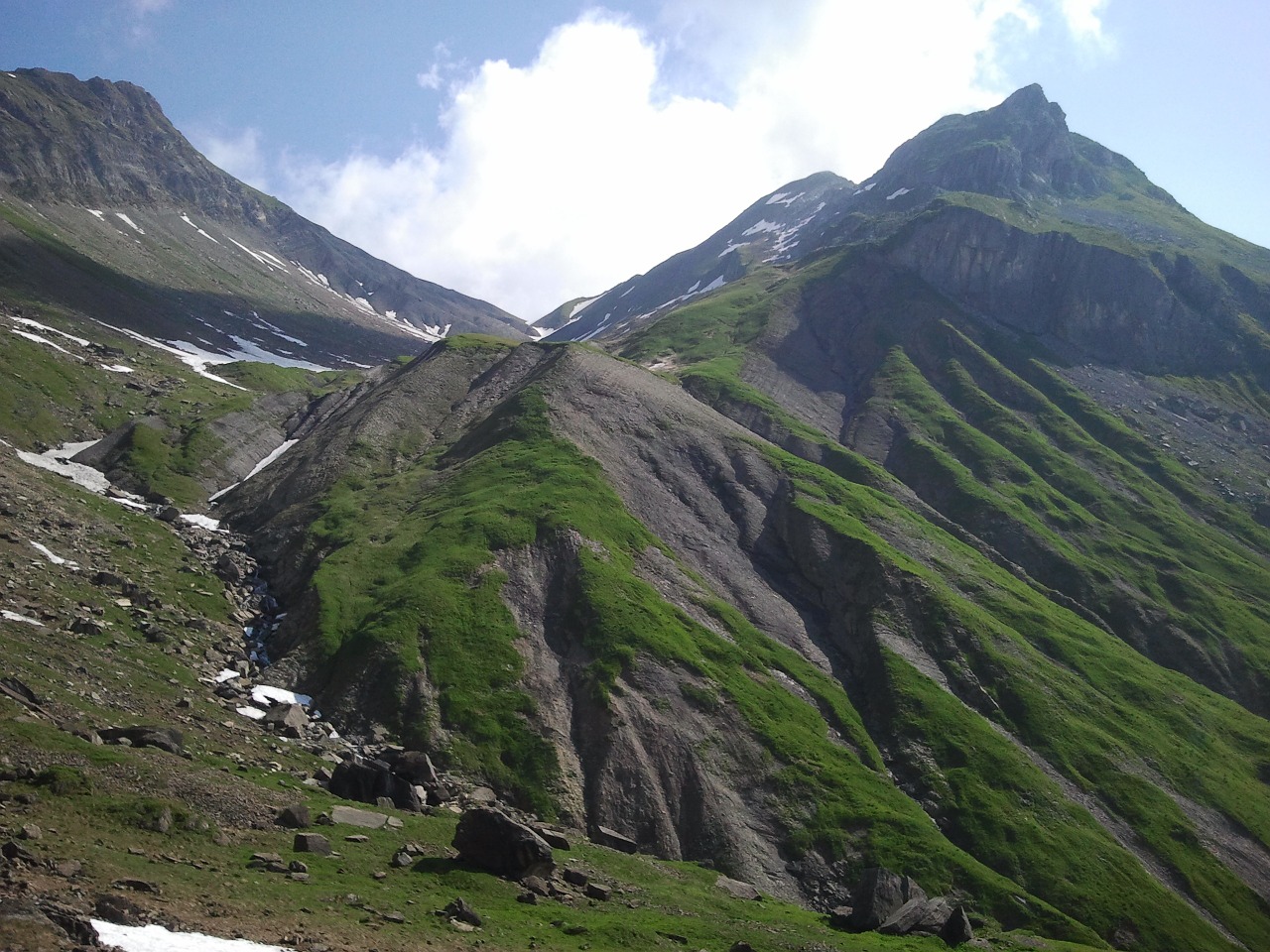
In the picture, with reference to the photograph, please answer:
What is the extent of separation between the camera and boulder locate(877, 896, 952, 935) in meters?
57.2

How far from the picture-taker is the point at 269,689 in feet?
229

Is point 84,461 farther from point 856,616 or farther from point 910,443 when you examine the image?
point 910,443

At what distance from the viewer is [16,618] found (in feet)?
185

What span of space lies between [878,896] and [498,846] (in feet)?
93.6

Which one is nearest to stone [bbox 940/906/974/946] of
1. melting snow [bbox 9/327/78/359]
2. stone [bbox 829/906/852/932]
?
stone [bbox 829/906/852/932]

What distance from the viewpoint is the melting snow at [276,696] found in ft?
217

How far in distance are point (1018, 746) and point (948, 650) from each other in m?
14.2

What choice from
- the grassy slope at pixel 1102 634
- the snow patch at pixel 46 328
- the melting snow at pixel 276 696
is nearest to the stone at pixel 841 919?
the grassy slope at pixel 1102 634

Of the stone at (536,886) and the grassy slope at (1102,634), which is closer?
the stone at (536,886)

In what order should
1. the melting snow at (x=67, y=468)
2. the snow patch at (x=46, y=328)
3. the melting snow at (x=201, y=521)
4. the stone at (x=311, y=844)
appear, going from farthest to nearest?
1. the snow patch at (x=46, y=328)
2. the melting snow at (x=201, y=521)
3. the melting snow at (x=67, y=468)
4. the stone at (x=311, y=844)

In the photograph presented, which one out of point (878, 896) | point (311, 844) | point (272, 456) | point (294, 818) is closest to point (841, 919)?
point (878, 896)

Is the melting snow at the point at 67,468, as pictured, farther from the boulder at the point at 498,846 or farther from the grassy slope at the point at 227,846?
the boulder at the point at 498,846

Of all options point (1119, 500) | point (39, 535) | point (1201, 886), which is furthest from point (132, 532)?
point (1119, 500)

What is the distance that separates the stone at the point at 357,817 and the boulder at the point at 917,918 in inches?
1312
